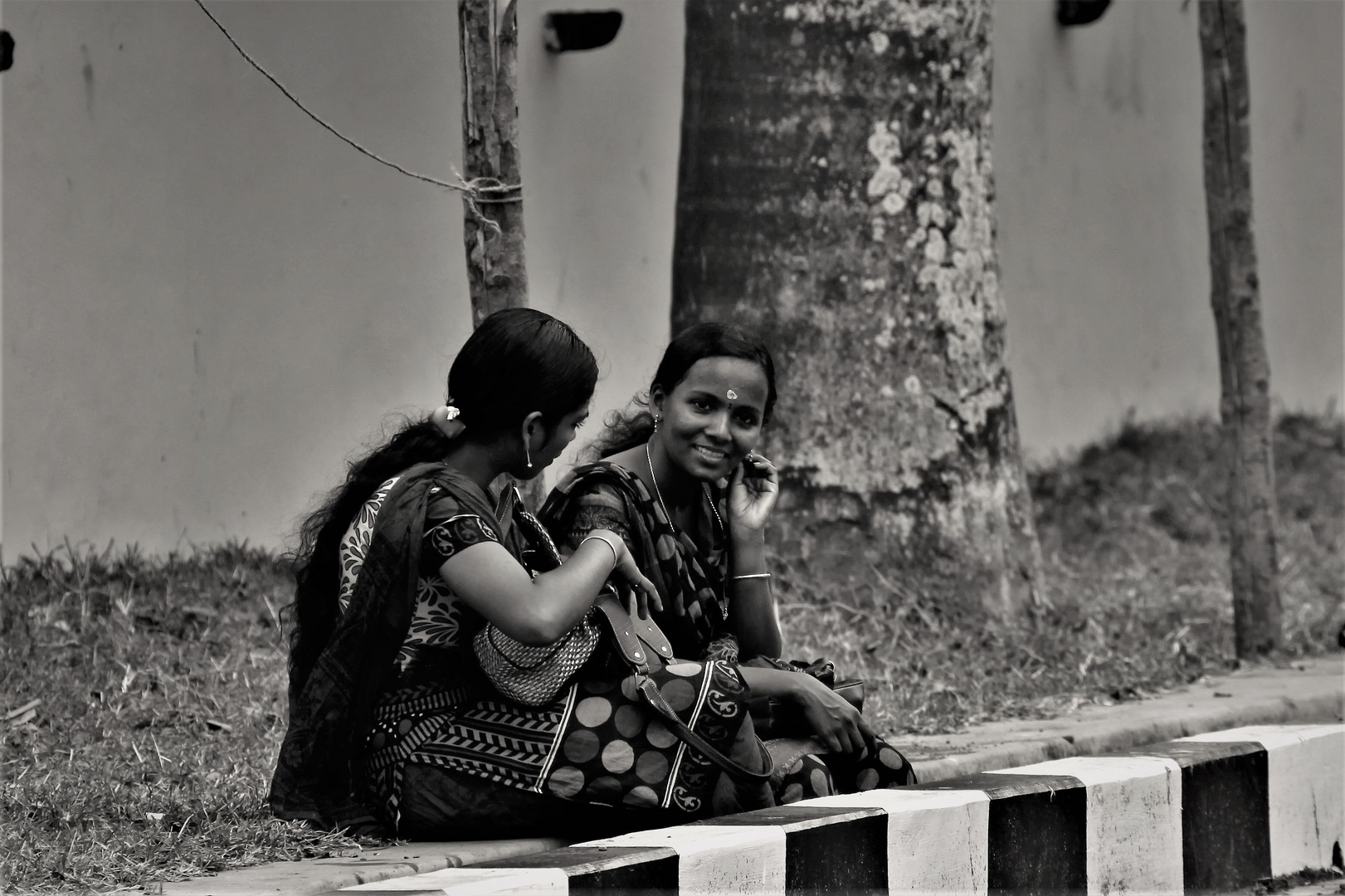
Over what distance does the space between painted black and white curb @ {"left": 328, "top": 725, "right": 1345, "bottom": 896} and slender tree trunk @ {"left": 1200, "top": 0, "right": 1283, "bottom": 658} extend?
1.67 meters

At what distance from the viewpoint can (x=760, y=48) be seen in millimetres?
6895

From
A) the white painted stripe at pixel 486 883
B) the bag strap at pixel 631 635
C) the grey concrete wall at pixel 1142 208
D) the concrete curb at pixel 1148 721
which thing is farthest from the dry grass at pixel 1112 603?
the white painted stripe at pixel 486 883

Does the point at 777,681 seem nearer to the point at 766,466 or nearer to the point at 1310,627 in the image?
the point at 766,466

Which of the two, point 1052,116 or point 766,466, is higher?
point 1052,116

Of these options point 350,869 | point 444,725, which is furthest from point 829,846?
point 350,869

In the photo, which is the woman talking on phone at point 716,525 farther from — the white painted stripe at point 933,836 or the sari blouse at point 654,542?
the white painted stripe at point 933,836

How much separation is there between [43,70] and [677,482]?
2959mm

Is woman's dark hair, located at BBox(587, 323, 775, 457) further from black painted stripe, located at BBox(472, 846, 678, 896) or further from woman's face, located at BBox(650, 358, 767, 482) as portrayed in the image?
black painted stripe, located at BBox(472, 846, 678, 896)

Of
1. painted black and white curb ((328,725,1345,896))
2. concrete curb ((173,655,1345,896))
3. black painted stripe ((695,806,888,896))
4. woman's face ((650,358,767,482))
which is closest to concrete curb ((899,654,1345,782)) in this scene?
concrete curb ((173,655,1345,896))

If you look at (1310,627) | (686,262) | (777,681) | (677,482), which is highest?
(686,262)

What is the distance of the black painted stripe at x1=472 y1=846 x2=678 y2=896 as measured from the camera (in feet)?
10.3

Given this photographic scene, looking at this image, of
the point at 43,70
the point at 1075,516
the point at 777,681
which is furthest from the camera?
the point at 1075,516

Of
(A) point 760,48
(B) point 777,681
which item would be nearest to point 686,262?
(A) point 760,48

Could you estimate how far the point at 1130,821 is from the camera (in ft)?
14.2
